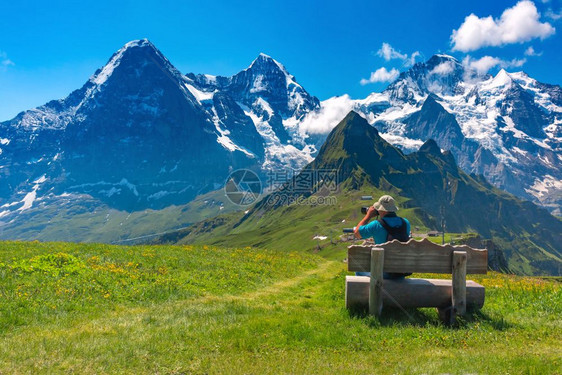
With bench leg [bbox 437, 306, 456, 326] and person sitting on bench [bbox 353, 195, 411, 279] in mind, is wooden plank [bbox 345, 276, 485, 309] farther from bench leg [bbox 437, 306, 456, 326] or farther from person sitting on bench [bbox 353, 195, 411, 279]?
person sitting on bench [bbox 353, 195, 411, 279]

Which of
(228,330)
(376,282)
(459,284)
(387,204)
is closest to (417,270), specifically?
(376,282)

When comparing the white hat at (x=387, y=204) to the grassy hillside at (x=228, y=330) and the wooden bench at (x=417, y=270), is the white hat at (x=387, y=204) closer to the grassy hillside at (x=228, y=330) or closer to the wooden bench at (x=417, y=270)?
the wooden bench at (x=417, y=270)

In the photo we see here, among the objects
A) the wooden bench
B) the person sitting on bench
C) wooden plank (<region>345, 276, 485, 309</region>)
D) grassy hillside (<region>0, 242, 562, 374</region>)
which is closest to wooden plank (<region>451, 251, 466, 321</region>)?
the wooden bench

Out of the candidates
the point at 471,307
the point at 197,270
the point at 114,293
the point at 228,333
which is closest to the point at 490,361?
the point at 471,307

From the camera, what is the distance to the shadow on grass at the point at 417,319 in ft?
36.1

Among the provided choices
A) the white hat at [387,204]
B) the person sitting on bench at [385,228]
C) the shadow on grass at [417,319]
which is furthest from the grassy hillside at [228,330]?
the white hat at [387,204]

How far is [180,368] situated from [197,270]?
1329 centimetres

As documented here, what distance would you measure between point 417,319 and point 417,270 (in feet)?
6.21

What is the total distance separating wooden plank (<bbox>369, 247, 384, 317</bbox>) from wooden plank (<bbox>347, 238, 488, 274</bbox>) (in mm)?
229

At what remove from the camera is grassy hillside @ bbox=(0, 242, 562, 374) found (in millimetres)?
8320

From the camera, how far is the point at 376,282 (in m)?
11.1

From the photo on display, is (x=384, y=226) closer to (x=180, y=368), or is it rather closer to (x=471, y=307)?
(x=471, y=307)

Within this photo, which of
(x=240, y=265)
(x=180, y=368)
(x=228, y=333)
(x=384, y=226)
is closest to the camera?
(x=180, y=368)

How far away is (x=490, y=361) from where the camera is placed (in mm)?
8266
